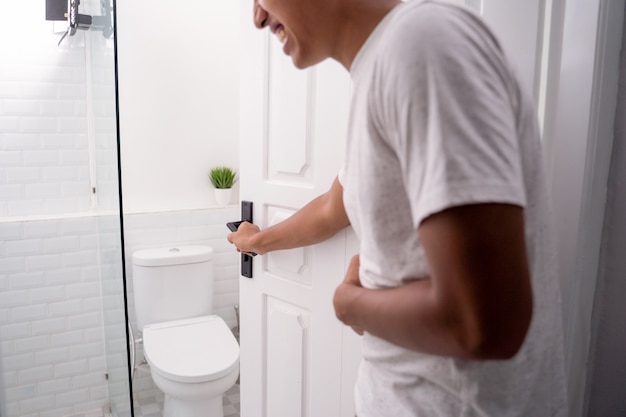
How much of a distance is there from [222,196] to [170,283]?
1.77 ft

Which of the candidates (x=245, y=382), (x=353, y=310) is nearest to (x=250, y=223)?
(x=245, y=382)

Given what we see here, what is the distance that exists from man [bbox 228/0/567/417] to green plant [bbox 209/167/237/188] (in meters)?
1.91

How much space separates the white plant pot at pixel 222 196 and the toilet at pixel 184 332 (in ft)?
0.95

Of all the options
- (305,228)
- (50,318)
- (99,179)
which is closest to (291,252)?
(305,228)

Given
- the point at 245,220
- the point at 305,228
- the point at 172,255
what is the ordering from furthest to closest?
the point at 172,255 → the point at 245,220 → the point at 305,228

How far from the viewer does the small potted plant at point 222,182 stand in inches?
101

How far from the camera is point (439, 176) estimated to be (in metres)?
0.42

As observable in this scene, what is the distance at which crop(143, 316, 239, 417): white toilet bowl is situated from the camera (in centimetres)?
185

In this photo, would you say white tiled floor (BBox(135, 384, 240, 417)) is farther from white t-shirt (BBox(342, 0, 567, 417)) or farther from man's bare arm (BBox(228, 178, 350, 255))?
white t-shirt (BBox(342, 0, 567, 417))

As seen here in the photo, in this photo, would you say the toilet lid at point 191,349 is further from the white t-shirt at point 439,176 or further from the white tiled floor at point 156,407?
the white t-shirt at point 439,176

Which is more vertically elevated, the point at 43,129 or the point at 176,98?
the point at 176,98

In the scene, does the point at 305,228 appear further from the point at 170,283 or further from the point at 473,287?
the point at 170,283

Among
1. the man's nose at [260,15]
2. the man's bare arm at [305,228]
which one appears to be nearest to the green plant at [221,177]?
the man's bare arm at [305,228]

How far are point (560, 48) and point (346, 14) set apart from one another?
1.52 feet
